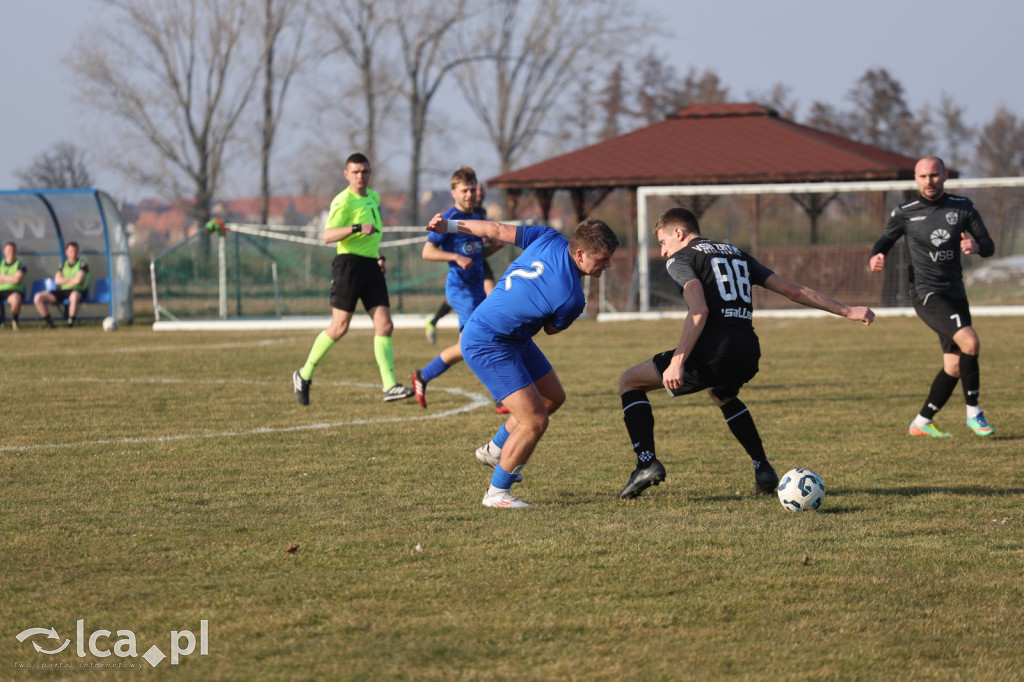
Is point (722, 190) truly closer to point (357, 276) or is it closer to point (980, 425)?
point (357, 276)

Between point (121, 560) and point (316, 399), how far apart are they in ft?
19.5

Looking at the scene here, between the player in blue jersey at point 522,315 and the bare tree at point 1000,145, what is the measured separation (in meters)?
45.4

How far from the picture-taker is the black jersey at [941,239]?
345 inches

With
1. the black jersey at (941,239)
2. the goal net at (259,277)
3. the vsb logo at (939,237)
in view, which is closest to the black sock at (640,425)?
the black jersey at (941,239)

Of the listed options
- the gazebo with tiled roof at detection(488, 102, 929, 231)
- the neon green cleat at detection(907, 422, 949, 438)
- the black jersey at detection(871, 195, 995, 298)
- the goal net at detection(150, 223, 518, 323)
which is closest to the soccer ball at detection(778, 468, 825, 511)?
the neon green cleat at detection(907, 422, 949, 438)

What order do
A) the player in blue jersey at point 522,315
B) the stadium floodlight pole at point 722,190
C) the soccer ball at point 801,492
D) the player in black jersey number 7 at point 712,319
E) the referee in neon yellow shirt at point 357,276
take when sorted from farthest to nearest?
1. the stadium floodlight pole at point 722,190
2. the referee in neon yellow shirt at point 357,276
3. the player in black jersey number 7 at point 712,319
4. the soccer ball at point 801,492
5. the player in blue jersey at point 522,315

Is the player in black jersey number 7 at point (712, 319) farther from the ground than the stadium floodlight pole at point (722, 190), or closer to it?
closer to it

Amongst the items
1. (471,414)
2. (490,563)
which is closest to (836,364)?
(471,414)

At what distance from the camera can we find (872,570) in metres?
4.77

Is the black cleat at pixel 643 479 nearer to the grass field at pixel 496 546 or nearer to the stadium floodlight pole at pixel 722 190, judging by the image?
the grass field at pixel 496 546

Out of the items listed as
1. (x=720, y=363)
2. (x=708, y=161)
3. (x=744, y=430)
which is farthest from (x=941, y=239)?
(x=708, y=161)

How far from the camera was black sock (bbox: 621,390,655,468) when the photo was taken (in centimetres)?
622

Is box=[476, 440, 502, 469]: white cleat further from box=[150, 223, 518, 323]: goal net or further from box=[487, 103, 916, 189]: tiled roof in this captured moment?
box=[487, 103, 916, 189]: tiled roof

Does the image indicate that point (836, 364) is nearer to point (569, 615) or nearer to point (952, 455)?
point (952, 455)
